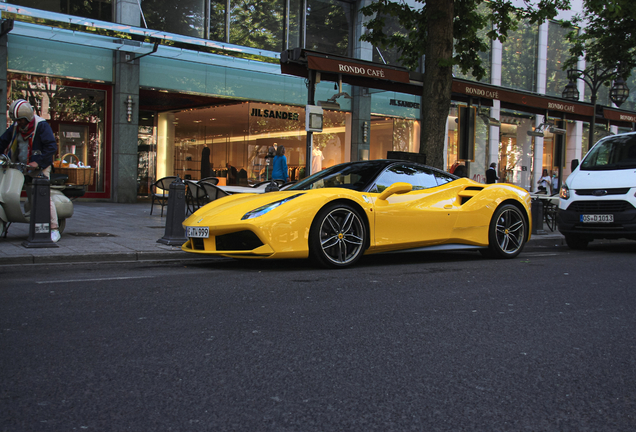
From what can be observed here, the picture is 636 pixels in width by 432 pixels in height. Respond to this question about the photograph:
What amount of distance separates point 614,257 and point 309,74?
6068 millimetres

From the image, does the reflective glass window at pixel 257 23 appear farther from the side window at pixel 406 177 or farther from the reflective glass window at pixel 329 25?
the side window at pixel 406 177

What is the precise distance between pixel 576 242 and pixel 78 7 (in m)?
14.2

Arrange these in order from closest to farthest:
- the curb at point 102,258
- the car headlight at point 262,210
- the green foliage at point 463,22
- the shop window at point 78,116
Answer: the car headlight at point 262,210 → the curb at point 102,258 → the green foliage at point 463,22 → the shop window at point 78,116

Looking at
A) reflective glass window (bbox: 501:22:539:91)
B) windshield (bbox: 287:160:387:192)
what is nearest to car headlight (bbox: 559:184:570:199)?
windshield (bbox: 287:160:387:192)

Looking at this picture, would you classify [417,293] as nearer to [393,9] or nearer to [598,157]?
[598,157]

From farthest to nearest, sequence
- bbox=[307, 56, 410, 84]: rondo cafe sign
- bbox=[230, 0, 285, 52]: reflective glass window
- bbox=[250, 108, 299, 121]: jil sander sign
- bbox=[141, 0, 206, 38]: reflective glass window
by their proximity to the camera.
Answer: bbox=[250, 108, 299, 121]: jil sander sign < bbox=[230, 0, 285, 52]: reflective glass window < bbox=[141, 0, 206, 38]: reflective glass window < bbox=[307, 56, 410, 84]: rondo cafe sign

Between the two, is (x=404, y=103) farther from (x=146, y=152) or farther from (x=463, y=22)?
(x=146, y=152)

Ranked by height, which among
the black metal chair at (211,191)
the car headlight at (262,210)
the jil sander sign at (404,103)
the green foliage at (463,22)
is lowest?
the car headlight at (262,210)

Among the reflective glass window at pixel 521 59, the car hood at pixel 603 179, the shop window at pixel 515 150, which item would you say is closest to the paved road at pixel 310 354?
the car hood at pixel 603 179

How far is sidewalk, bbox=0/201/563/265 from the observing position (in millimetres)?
6664

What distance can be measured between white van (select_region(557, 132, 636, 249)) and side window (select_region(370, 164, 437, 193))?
339 centimetres

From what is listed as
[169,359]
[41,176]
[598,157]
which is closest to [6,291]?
[169,359]

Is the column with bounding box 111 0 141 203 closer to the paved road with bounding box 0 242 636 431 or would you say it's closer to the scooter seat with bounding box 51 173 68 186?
the scooter seat with bounding box 51 173 68 186

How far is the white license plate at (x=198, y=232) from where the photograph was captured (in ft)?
20.6
